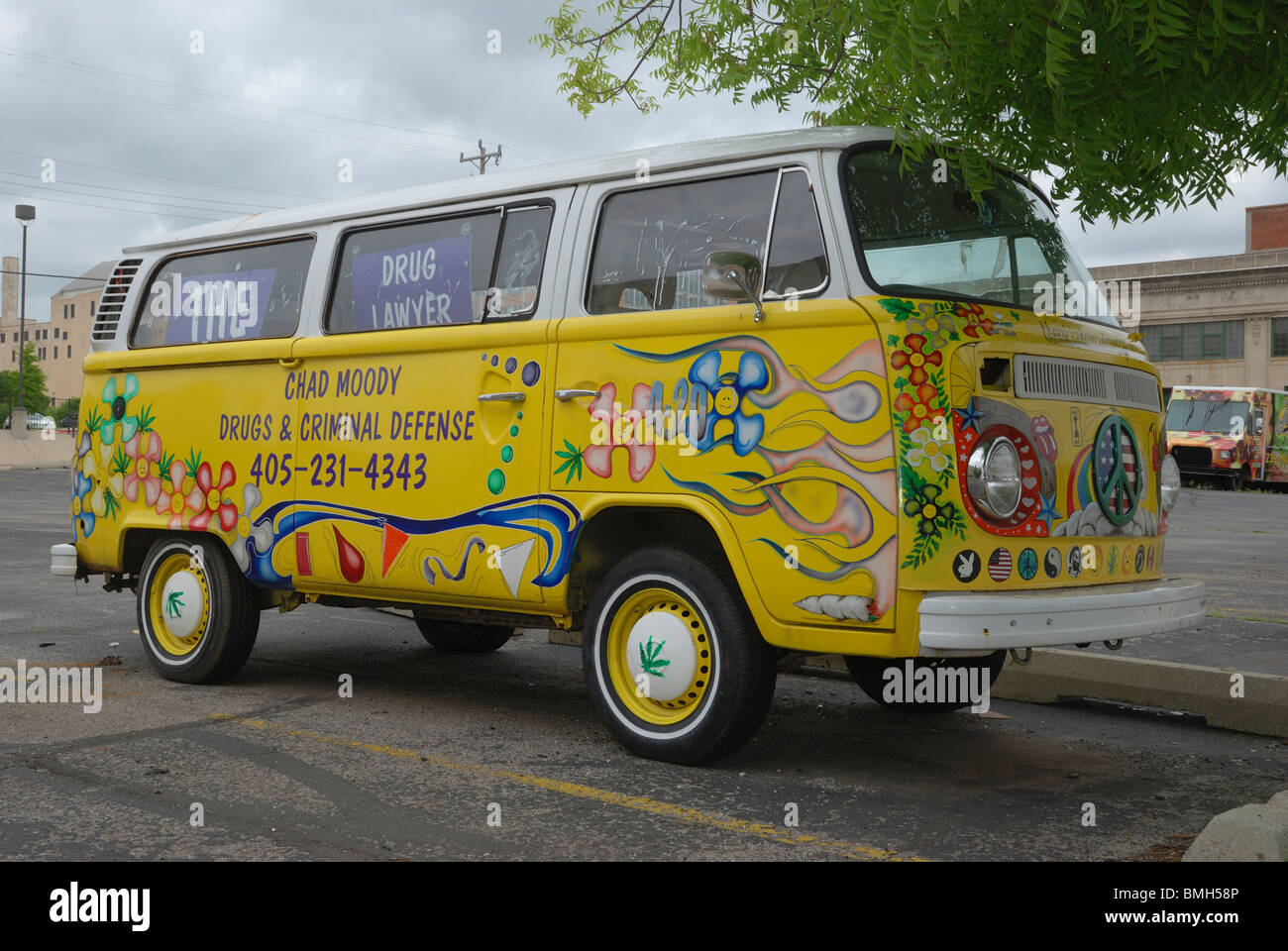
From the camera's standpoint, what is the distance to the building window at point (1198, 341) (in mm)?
55562

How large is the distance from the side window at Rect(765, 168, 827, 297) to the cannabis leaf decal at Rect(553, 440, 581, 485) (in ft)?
3.49

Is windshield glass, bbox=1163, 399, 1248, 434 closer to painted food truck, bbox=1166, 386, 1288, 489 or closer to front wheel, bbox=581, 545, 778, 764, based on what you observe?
painted food truck, bbox=1166, 386, 1288, 489

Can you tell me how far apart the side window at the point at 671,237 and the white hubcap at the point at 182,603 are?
9.57 feet

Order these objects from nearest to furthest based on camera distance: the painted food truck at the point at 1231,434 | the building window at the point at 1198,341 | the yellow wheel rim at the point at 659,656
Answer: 1. the yellow wheel rim at the point at 659,656
2. the painted food truck at the point at 1231,434
3. the building window at the point at 1198,341

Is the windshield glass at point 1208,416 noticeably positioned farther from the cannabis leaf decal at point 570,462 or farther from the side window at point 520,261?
the cannabis leaf decal at point 570,462

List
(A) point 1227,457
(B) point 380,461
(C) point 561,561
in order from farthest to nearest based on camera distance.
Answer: (A) point 1227,457 → (B) point 380,461 → (C) point 561,561

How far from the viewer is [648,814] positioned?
4.51 meters

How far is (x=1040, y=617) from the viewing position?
15.0ft

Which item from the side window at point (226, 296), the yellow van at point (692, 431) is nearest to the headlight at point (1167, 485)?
the yellow van at point (692, 431)

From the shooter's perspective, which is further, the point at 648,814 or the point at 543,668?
the point at 543,668

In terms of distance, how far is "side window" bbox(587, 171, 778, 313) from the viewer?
5.15 m

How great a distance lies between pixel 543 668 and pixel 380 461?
2.15 m

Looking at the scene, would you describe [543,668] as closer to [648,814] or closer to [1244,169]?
[648,814]
